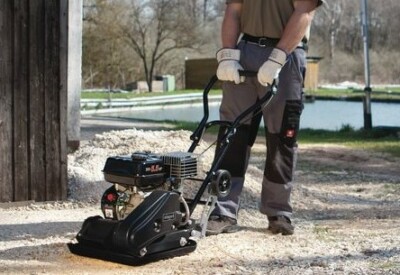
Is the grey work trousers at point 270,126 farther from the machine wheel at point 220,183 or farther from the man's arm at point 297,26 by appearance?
the machine wheel at point 220,183

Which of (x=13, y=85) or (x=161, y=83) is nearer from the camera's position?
(x=13, y=85)

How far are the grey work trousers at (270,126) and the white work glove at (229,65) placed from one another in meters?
0.14

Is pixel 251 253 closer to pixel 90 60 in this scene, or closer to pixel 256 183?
pixel 256 183

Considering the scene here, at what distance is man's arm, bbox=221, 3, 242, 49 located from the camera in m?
4.84

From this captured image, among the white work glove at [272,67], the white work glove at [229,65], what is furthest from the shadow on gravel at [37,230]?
the white work glove at [272,67]

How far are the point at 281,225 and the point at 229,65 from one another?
112 cm

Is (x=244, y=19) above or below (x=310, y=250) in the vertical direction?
above

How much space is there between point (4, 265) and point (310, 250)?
5.92ft

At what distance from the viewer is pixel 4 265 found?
155 inches

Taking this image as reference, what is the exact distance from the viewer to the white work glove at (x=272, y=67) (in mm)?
4441

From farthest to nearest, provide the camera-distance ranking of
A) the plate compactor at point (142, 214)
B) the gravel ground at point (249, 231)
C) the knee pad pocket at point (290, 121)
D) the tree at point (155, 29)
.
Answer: the tree at point (155, 29) → the knee pad pocket at point (290, 121) → the gravel ground at point (249, 231) → the plate compactor at point (142, 214)

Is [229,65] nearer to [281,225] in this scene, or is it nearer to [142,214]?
[281,225]

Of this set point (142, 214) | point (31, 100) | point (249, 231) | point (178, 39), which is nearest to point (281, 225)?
point (249, 231)

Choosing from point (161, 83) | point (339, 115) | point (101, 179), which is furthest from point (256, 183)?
point (161, 83)
